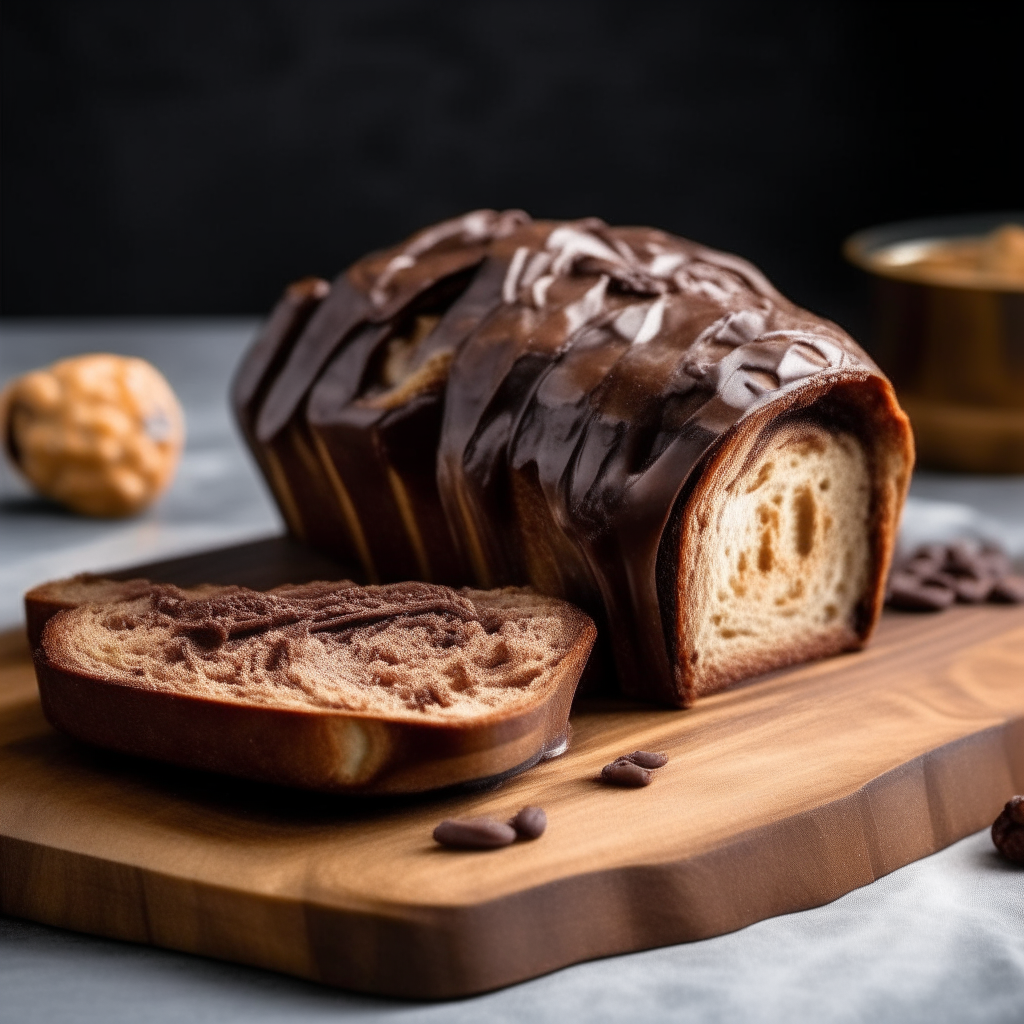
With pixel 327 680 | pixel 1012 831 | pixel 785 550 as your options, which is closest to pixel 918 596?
pixel 785 550

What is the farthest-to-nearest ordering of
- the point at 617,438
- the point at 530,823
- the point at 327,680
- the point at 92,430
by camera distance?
the point at 92,430, the point at 617,438, the point at 327,680, the point at 530,823

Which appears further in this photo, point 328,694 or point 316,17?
point 316,17

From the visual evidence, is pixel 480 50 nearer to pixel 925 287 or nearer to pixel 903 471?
pixel 925 287

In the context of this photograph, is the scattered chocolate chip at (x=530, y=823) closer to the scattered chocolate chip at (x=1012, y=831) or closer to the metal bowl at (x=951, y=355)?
the scattered chocolate chip at (x=1012, y=831)

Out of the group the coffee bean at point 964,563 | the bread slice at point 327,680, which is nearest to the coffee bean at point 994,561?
the coffee bean at point 964,563

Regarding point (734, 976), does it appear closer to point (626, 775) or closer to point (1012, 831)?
point (626, 775)

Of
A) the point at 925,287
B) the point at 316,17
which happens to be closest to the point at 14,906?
the point at 925,287
